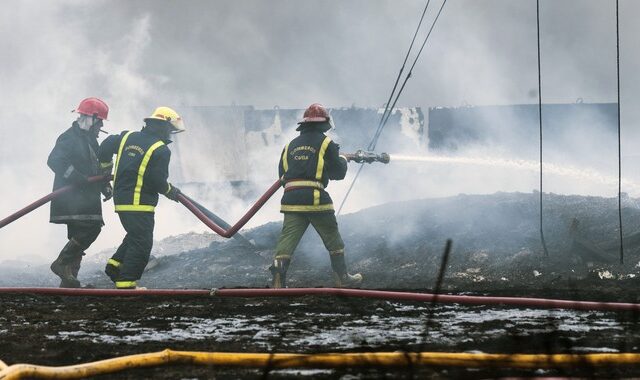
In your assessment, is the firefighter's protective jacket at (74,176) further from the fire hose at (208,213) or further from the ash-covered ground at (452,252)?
the ash-covered ground at (452,252)

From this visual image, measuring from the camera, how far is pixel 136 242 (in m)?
7.45

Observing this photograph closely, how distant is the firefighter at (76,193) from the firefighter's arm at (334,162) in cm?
235

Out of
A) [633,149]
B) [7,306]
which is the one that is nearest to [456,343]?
[7,306]

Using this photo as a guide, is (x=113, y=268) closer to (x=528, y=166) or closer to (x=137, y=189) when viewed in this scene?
(x=137, y=189)

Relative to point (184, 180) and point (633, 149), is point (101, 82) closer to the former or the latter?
point (184, 180)

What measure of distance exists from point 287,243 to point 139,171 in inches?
57.4

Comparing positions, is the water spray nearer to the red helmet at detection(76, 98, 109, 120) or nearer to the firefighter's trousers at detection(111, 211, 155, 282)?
the red helmet at detection(76, 98, 109, 120)

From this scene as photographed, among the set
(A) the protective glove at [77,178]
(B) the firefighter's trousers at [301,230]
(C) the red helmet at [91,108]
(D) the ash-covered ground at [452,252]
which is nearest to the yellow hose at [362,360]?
(B) the firefighter's trousers at [301,230]

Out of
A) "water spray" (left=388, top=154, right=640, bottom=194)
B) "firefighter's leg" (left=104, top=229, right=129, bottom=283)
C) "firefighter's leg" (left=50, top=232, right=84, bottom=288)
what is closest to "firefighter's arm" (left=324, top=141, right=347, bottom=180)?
"firefighter's leg" (left=104, top=229, right=129, bottom=283)

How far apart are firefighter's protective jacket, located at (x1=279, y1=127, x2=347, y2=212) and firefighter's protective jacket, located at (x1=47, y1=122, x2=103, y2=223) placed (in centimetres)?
199

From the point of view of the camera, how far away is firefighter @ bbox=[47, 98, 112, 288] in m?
8.32

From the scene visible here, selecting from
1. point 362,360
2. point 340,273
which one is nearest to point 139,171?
point 340,273

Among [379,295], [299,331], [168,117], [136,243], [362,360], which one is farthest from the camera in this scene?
[168,117]

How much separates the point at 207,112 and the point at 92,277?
7.61 m
